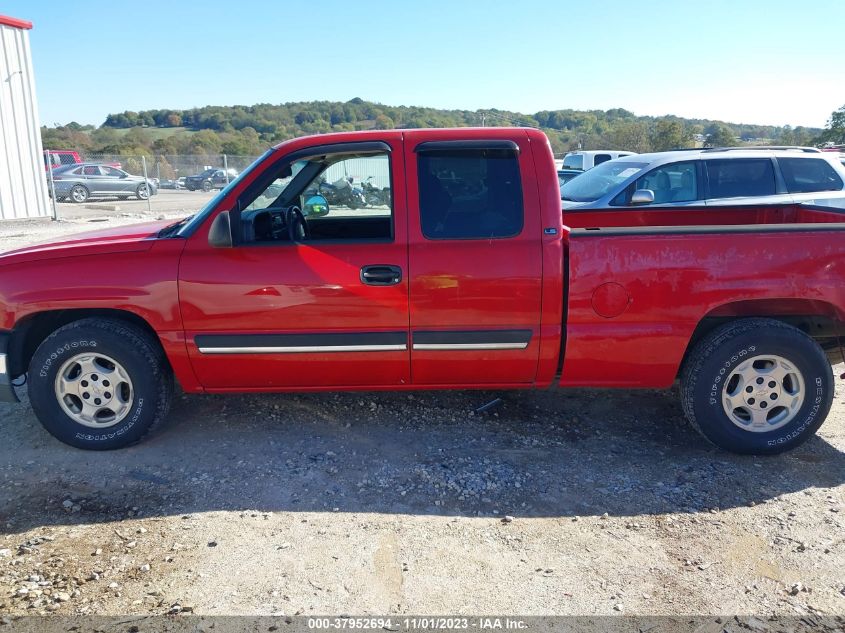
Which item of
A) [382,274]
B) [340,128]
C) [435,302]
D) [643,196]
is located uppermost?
[340,128]

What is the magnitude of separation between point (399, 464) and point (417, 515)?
540 millimetres

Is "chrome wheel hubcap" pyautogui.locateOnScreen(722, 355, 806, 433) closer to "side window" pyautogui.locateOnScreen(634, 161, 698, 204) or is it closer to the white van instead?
"side window" pyautogui.locateOnScreen(634, 161, 698, 204)

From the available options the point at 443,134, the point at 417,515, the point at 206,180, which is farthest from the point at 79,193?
the point at 417,515

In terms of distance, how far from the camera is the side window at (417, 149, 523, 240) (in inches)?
150

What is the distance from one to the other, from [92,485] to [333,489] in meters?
1.37

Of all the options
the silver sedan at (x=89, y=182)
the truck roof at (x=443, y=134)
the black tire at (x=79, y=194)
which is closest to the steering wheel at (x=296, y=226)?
the truck roof at (x=443, y=134)

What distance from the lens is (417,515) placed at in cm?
340

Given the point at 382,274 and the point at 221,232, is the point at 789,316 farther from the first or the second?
the point at 221,232

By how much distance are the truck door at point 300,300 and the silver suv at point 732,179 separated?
15.4 feet

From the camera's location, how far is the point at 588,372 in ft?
13.0

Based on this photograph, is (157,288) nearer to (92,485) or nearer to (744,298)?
(92,485)

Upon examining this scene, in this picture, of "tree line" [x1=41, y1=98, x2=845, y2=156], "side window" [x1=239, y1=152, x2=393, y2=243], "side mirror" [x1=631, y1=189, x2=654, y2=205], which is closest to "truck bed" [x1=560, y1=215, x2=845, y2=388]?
"side window" [x1=239, y1=152, x2=393, y2=243]

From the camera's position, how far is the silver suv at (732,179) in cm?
794

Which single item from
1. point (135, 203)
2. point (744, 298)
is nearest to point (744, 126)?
point (135, 203)
